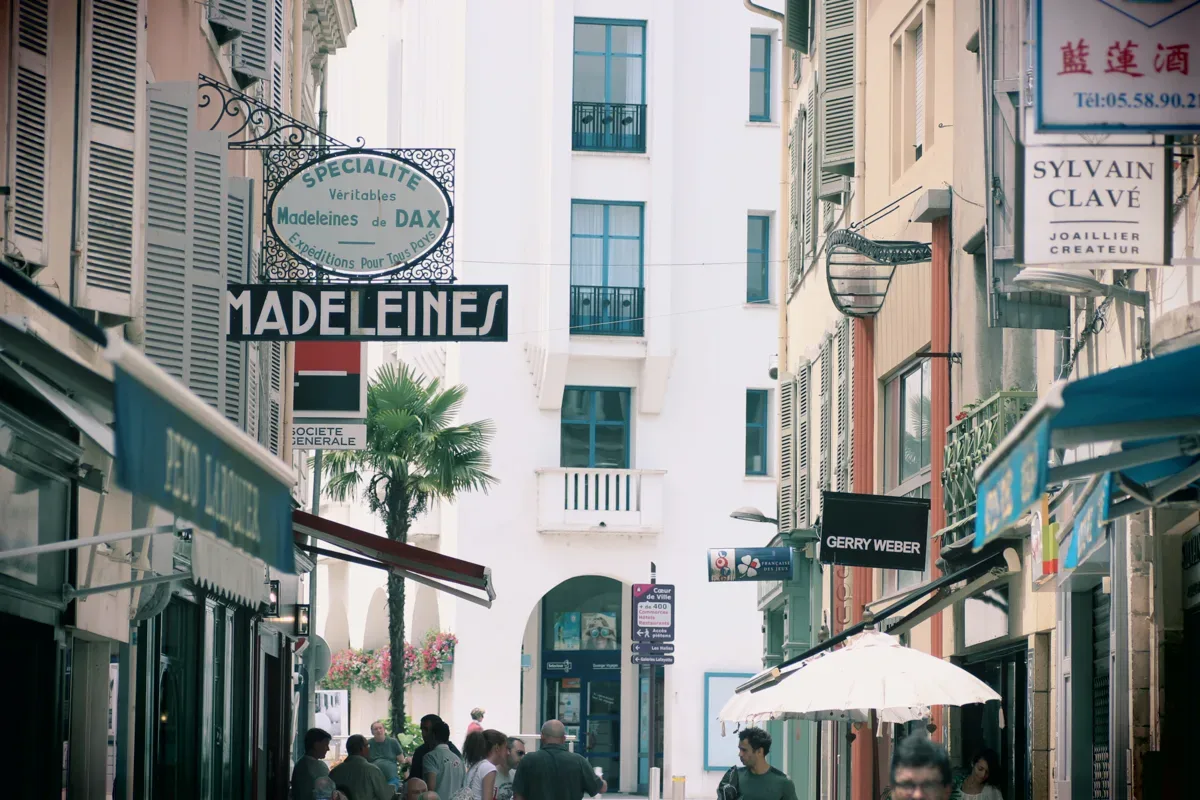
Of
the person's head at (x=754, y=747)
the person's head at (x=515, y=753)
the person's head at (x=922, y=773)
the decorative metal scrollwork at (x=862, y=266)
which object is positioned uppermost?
the decorative metal scrollwork at (x=862, y=266)

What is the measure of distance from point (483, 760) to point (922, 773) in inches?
381

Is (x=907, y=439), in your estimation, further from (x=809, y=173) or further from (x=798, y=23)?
(x=798, y=23)

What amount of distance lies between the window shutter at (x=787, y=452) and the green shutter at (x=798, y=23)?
464 cm

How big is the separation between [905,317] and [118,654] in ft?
31.8

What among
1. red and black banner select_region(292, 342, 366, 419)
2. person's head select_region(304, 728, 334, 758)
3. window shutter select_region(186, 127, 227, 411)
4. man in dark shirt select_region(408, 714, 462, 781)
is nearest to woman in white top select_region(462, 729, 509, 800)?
man in dark shirt select_region(408, 714, 462, 781)

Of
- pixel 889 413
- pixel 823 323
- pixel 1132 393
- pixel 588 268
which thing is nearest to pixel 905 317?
pixel 889 413

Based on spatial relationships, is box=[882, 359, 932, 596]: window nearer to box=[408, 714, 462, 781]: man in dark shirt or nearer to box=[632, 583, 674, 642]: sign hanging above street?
box=[408, 714, 462, 781]: man in dark shirt

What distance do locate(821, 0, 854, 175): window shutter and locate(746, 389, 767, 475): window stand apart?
58.5ft

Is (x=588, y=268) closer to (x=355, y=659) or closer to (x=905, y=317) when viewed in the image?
(x=355, y=659)

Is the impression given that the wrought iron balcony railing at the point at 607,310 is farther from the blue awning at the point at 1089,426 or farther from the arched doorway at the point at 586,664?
the blue awning at the point at 1089,426

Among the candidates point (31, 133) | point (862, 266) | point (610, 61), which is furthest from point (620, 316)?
point (31, 133)

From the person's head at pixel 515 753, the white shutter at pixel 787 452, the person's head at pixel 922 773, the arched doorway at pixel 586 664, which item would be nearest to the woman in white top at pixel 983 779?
the person's head at pixel 515 753

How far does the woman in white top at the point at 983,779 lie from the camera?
48.2 ft

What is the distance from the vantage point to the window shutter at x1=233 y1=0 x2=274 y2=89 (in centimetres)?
1733
